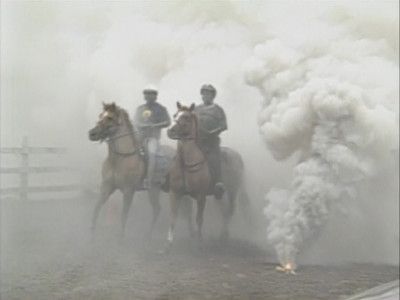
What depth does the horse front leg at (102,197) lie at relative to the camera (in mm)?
5656

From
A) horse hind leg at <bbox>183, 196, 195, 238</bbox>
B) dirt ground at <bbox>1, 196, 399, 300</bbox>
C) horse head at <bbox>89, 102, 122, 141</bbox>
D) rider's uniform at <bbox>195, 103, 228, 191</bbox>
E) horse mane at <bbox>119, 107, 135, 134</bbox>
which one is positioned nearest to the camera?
dirt ground at <bbox>1, 196, 399, 300</bbox>

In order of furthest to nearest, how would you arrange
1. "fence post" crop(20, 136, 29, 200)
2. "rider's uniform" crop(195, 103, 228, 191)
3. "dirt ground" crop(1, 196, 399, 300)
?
"rider's uniform" crop(195, 103, 228, 191) → "fence post" crop(20, 136, 29, 200) → "dirt ground" crop(1, 196, 399, 300)

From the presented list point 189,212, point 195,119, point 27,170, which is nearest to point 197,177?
point 189,212

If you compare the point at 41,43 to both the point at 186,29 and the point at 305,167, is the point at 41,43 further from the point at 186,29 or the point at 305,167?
the point at 305,167

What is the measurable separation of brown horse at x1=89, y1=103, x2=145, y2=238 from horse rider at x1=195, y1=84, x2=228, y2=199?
0.58 m

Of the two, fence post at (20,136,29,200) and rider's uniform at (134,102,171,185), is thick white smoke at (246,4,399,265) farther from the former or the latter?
fence post at (20,136,29,200)

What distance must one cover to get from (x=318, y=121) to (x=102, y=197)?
1.99 meters

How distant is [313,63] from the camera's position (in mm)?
6121

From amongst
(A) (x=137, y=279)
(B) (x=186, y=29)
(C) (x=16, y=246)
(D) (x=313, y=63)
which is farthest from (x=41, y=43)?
(D) (x=313, y=63)

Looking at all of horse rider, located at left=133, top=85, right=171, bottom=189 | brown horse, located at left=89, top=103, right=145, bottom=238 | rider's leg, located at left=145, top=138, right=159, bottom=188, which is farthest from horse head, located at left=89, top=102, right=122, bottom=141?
rider's leg, located at left=145, top=138, right=159, bottom=188

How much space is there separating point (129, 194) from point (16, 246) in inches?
40.3

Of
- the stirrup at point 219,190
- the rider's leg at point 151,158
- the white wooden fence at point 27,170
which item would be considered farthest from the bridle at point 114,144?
the stirrup at point 219,190

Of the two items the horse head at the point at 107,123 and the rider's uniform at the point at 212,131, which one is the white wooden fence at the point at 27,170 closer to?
the horse head at the point at 107,123

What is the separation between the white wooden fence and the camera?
5238 mm
